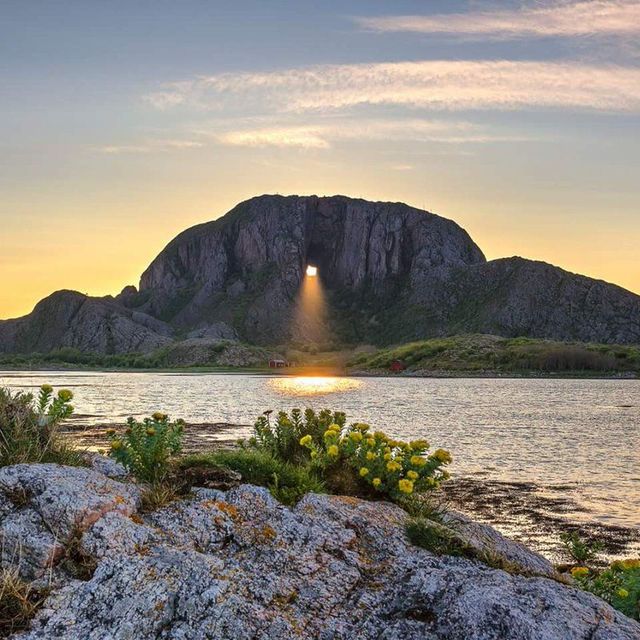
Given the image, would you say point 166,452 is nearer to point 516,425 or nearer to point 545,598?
point 545,598

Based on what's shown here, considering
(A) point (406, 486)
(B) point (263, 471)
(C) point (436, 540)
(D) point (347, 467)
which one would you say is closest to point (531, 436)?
(D) point (347, 467)

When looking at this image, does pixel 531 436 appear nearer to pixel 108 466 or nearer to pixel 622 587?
pixel 622 587

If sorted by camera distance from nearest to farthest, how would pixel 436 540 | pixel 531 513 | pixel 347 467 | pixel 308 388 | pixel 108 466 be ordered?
pixel 436 540 < pixel 108 466 < pixel 347 467 < pixel 531 513 < pixel 308 388

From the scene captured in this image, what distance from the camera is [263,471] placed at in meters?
9.08

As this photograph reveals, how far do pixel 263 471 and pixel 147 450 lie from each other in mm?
1461

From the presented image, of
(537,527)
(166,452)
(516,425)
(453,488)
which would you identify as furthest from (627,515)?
(516,425)

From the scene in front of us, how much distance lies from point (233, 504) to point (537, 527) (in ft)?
44.3

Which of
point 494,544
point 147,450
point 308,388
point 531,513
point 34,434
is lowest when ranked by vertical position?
point 308,388

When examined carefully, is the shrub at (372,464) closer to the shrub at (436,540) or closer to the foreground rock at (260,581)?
the shrub at (436,540)

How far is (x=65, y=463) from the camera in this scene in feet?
27.6

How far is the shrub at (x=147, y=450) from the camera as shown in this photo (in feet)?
28.2

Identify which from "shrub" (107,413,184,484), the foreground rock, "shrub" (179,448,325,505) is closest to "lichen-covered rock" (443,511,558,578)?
the foreground rock

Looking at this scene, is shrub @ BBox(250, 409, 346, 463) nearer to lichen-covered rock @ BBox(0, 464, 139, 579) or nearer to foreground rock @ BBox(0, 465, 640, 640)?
foreground rock @ BBox(0, 465, 640, 640)

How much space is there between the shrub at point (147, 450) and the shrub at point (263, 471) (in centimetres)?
34
